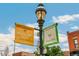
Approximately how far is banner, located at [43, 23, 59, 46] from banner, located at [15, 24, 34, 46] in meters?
0.33

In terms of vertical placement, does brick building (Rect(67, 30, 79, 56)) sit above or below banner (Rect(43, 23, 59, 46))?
above

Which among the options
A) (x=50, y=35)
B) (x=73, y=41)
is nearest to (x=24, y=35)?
(x=50, y=35)

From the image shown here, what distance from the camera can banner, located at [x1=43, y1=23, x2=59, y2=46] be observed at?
15.9 feet

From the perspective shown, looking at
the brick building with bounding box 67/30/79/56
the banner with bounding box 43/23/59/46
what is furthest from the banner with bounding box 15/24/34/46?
the brick building with bounding box 67/30/79/56

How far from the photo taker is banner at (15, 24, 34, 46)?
4808mm

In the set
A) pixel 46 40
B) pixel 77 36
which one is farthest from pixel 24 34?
pixel 77 36

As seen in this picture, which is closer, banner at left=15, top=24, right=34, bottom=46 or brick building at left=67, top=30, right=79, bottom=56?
banner at left=15, top=24, right=34, bottom=46

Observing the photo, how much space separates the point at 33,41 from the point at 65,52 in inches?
578

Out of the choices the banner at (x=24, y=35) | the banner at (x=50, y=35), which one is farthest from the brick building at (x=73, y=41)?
the banner at (x=24, y=35)

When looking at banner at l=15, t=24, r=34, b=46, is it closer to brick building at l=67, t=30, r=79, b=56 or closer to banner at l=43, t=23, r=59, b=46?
banner at l=43, t=23, r=59, b=46

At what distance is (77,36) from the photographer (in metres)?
21.3

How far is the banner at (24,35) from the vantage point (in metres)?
4.81

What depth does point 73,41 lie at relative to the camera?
21.2 metres

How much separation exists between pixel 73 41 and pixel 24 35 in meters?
16.8
